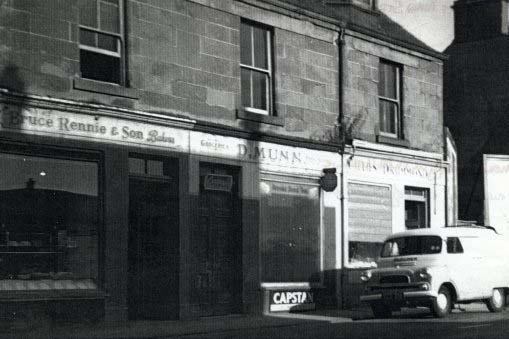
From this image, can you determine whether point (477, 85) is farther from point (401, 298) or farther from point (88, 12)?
point (88, 12)

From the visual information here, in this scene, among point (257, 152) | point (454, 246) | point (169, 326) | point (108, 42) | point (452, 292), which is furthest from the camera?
point (257, 152)

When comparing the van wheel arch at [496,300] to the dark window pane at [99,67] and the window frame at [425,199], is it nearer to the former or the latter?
the window frame at [425,199]

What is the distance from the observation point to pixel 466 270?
66.9 feet

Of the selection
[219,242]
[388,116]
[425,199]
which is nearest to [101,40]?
[219,242]

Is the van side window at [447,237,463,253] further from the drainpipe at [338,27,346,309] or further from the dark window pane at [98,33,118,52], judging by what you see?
the dark window pane at [98,33,118,52]

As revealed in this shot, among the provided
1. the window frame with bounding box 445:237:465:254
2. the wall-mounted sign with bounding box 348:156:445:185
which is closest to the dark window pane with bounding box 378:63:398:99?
the wall-mounted sign with bounding box 348:156:445:185

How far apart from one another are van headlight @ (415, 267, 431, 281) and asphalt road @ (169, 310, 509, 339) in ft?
2.78

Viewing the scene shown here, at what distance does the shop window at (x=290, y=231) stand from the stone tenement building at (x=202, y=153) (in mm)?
46

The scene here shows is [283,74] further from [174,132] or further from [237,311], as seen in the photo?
[237,311]

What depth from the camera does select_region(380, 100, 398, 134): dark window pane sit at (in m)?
25.5

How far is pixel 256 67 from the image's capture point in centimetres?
2155

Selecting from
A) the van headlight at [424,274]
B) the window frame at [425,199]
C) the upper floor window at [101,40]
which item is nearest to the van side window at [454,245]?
the van headlight at [424,274]

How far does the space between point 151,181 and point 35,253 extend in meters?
3.19

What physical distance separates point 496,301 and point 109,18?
10.7 m
